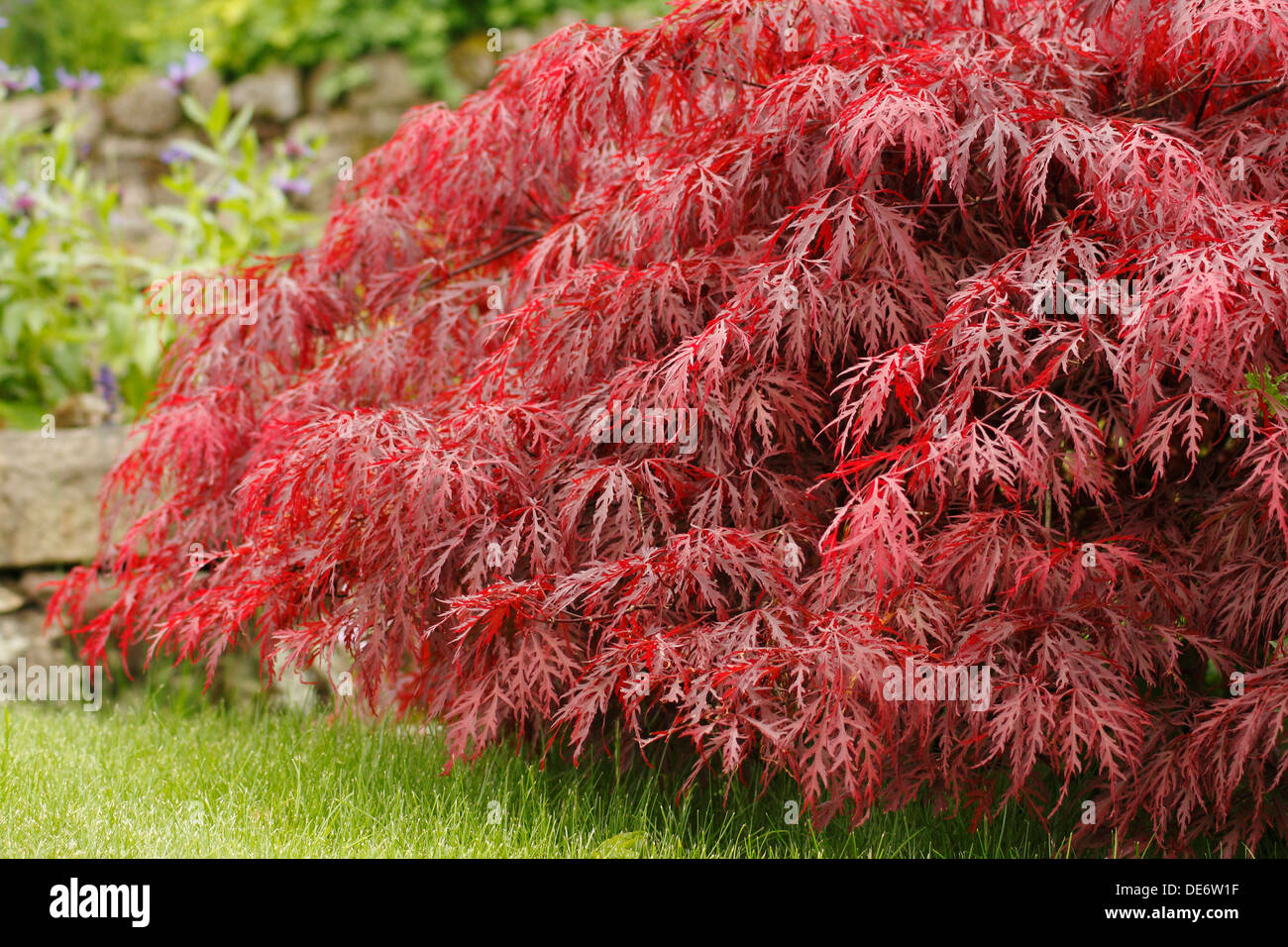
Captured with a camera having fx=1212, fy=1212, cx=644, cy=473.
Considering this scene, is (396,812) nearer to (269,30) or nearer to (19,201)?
(19,201)

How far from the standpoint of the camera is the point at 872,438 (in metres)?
2.99

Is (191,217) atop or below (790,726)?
atop

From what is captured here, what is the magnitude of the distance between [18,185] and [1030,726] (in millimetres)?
5403

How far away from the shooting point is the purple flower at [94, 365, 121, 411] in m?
5.56

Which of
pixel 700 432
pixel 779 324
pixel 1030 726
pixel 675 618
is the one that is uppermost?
pixel 779 324

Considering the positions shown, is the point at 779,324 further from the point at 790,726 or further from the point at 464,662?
the point at 464,662

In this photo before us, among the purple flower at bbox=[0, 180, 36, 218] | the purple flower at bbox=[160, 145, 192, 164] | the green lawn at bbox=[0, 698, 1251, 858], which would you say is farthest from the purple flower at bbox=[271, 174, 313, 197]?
the green lawn at bbox=[0, 698, 1251, 858]

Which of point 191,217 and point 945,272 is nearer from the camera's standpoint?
point 945,272

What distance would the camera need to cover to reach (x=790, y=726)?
255 cm

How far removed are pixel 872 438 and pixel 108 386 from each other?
13.1 ft

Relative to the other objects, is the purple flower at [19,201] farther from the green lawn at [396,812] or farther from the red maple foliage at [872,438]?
the red maple foliage at [872,438]

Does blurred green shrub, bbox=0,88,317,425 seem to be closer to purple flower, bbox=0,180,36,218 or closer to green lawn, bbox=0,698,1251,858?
purple flower, bbox=0,180,36,218

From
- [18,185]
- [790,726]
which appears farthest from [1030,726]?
[18,185]

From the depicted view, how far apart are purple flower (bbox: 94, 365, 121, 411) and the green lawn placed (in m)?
2.21
